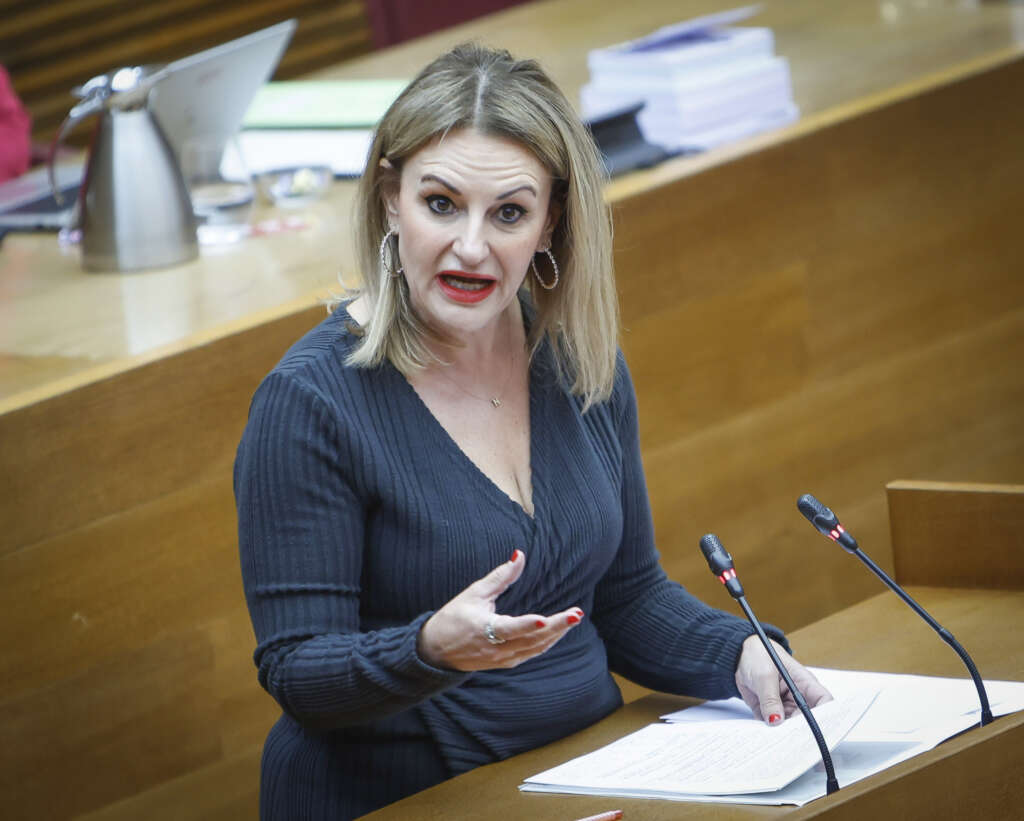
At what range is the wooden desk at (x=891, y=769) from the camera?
1245 millimetres

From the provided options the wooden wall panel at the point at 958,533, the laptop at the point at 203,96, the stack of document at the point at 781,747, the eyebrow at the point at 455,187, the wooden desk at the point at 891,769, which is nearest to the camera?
the wooden desk at the point at 891,769

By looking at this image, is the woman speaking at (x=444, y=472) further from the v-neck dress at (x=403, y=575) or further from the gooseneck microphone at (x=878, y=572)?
the gooseneck microphone at (x=878, y=572)

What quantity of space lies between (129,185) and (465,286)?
38.3 inches

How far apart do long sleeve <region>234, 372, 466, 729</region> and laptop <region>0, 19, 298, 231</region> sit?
43.0 inches

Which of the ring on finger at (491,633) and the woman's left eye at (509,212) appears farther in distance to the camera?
the woman's left eye at (509,212)

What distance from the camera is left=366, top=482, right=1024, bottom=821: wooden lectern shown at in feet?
4.13

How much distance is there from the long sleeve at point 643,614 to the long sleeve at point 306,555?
35 cm

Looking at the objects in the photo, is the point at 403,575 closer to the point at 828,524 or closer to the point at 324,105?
the point at 828,524

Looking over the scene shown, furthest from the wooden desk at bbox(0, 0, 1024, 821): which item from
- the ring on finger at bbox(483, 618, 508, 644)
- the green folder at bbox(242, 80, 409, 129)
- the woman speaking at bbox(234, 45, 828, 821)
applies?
the ring on finger at bbox(483, 618, 508, 644)

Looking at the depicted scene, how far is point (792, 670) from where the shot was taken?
1611mm

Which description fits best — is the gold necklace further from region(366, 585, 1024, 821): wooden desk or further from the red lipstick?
region(366, 585, 1024, 821): wooden desk

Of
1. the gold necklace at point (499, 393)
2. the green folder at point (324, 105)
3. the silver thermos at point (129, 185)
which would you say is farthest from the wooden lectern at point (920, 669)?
the green folder at point (324, 105)

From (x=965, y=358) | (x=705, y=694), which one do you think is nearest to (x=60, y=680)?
(x=705, y=694)

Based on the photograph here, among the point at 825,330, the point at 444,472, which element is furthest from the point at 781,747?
the point at 825,330
